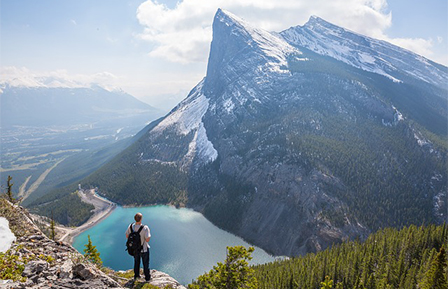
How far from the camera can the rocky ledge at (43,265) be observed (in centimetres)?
1647

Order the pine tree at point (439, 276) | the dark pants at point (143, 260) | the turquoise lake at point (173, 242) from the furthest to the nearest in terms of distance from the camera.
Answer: the turquoise lake at point (173, 242)
the pine tree at point (439, 276)
the dark pants at point (143, 260)

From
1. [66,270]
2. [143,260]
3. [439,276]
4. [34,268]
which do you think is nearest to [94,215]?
[143,260]

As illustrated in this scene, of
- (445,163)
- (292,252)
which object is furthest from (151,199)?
(445,163)

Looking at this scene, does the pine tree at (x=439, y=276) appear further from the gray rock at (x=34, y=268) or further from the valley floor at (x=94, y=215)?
the valley floor at (x=94, y=215)

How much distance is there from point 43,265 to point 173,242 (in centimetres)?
12406

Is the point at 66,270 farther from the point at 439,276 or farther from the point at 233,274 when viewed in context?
the point at 439,276

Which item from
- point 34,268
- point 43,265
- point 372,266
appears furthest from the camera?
point 372,266

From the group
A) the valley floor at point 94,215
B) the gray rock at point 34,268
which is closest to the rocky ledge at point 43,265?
the gray rock at point 34,268

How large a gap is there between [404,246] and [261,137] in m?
124

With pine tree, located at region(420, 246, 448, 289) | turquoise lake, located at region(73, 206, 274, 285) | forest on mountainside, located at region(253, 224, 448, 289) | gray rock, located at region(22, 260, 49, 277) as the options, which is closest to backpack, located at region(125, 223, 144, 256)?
gray rock, located at region(22, 260, 49, 277)

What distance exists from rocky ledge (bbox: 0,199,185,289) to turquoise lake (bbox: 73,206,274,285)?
3579 inches

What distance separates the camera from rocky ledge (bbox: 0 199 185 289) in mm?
16469

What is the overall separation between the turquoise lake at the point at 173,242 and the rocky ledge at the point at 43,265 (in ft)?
298

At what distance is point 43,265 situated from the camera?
1775 cm
